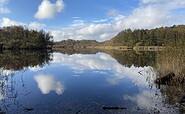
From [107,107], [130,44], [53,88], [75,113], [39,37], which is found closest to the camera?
[75,113]

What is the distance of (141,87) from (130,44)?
341ft

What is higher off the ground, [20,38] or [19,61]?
[20,38]

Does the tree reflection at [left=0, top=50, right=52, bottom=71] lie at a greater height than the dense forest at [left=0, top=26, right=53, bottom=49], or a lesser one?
lesser

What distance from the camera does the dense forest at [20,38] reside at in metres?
89.3

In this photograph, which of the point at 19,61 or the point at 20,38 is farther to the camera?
the point at 20,38

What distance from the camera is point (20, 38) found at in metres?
98.8

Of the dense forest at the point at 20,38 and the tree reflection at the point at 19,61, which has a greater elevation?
the dense forest at the point at 20,38

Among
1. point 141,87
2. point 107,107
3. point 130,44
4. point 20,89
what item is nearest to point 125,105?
point 107,107

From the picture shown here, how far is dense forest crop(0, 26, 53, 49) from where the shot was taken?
89.3 meters

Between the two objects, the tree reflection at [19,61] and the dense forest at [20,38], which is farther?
the dense forest at [20,38]

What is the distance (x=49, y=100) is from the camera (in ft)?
43.2

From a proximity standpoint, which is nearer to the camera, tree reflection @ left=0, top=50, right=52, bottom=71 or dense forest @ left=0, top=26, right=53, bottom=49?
tree reflection @ left=0, top=50, right=52, bottom=71

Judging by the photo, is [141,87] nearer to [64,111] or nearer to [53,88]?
[53,88]

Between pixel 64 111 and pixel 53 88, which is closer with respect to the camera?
pixel 64 111
